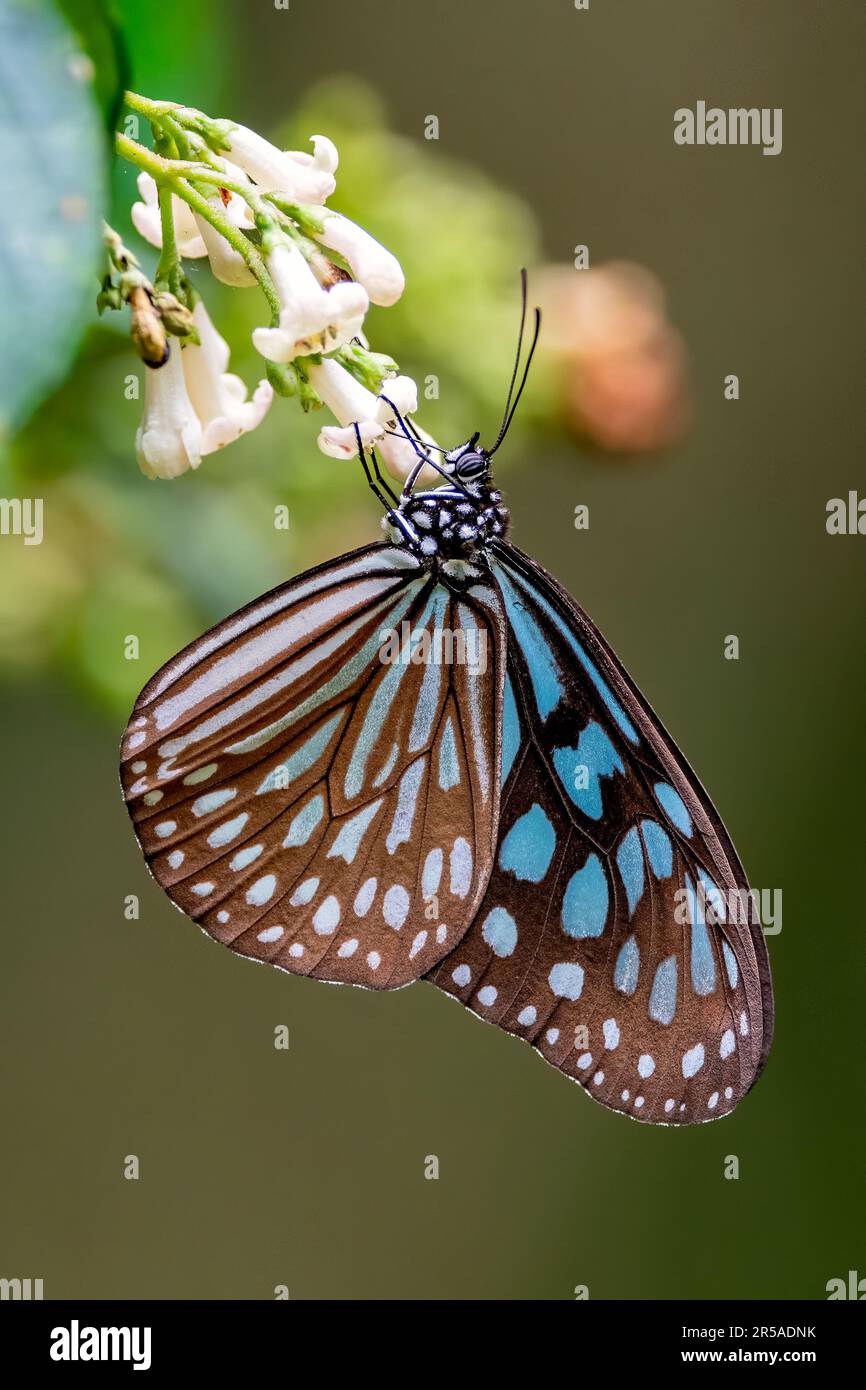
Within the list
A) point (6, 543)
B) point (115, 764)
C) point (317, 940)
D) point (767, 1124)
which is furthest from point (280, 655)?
point (767, 1124)

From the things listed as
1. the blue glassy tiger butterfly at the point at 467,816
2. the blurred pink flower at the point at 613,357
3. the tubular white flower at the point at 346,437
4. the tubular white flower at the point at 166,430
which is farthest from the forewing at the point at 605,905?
the blurred pink flower at the point at 613,357

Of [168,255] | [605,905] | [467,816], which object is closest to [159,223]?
[168,255]

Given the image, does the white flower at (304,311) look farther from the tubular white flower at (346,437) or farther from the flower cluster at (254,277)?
the tubular white flower at (346,437)

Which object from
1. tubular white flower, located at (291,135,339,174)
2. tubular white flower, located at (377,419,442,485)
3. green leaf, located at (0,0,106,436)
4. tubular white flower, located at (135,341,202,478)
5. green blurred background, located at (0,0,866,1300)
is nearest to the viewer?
green leaf, located at (0,0,106,436)

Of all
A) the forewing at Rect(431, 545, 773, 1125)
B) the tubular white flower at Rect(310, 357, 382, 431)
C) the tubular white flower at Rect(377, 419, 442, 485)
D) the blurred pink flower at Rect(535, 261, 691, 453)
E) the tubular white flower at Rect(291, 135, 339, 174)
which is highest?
the blurred pink flower at Rect(535, 261, 691, 453)

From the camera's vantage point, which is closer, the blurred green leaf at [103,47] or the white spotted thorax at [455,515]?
the blurred green leaf at [103,47]

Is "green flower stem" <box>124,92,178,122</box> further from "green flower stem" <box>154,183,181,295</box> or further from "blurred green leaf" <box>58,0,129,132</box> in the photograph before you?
"blurred green leaf" <box>58,0,129,132</box>

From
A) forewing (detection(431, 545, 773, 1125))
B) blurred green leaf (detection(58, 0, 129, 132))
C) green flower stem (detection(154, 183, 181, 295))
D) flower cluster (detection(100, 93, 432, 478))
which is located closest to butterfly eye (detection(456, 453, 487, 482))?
forewing (detection(431, 545, 773, 1125))
